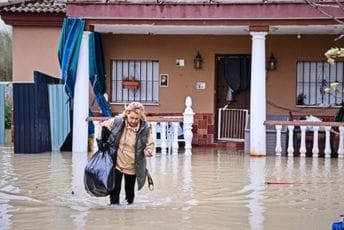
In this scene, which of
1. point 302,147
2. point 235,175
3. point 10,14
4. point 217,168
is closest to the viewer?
point 235,175

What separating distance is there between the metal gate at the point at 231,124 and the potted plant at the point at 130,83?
7.77 ft

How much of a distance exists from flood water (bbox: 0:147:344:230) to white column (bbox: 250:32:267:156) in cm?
95

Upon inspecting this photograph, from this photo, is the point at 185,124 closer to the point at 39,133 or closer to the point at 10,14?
the point at 39,133

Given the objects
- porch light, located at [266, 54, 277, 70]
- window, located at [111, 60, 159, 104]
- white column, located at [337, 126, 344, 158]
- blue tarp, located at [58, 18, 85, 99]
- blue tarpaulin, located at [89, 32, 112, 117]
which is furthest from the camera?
window, located at [111, 60, 159, 104]

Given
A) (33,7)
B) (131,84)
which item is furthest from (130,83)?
(33,7)

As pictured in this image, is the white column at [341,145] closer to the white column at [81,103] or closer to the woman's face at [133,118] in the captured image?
the white column at [81,103]

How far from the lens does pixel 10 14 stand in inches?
761

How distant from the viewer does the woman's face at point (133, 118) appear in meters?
9.05

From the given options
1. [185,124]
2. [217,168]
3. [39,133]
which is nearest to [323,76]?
[185,124]

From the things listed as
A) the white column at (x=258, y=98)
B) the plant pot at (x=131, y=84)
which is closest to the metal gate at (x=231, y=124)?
the plant pot at (x=131, y=84)

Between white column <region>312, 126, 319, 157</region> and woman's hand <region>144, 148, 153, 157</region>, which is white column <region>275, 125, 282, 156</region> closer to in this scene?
white column <region>312, 126, 319, 157</region>

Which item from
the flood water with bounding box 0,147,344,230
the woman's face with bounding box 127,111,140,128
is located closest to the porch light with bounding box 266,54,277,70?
the flood water with bounding box 0,147,344,230

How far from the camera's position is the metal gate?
773 inches

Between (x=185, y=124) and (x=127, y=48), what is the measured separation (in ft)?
11.8
